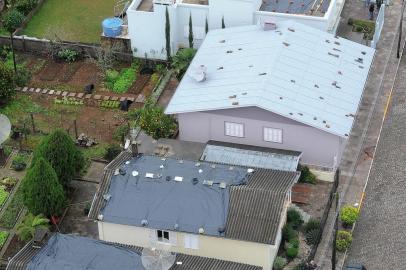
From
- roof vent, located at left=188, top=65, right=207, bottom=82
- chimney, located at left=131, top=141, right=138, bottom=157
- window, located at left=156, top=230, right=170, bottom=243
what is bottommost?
window, located at left=156, top=230, right=170, bottom=243

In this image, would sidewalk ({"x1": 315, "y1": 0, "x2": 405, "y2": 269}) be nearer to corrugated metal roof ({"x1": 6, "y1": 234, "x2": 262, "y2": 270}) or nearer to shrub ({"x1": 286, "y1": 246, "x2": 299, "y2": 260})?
shrub ({"x1": 286, "y1": 246, "x2": 299, "y2": 260})

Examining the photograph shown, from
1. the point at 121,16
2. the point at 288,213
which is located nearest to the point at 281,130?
the point at 288,213

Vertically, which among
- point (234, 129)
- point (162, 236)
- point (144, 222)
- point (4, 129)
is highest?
point (234, 129)

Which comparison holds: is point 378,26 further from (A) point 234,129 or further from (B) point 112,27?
(B) point 112,27

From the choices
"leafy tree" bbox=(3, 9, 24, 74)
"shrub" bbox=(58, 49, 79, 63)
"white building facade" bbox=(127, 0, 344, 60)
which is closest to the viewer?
"white building facade" bbox=(127, 0, 344, 60)

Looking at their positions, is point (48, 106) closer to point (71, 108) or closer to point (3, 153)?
point (71, 108)

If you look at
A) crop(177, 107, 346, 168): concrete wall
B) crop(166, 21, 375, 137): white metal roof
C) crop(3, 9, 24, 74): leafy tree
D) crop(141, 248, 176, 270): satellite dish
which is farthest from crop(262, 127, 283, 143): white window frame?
crop(3, 9, 24, 74): leafy tree

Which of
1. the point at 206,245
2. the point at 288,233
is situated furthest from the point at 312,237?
the point at 206,245
